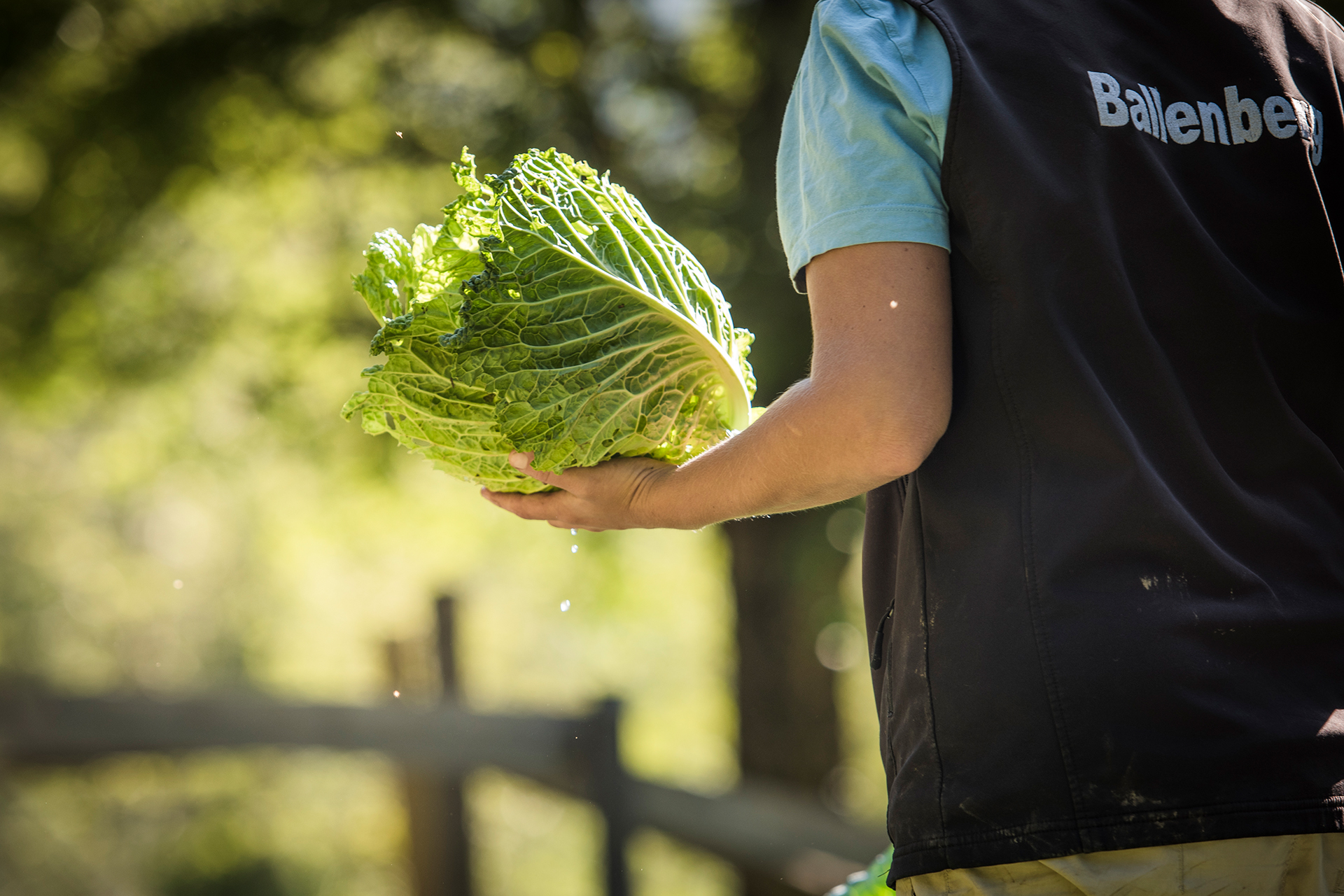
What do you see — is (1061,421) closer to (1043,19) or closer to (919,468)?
(919,468)

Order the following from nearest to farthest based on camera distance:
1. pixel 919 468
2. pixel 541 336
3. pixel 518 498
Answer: pixel 919 468
pixel 541 336
pixel 518 498

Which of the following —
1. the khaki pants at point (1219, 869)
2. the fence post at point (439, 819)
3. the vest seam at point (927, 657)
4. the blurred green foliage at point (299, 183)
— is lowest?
the fence post at point (439, 819)

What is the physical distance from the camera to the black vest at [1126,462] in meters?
1.28

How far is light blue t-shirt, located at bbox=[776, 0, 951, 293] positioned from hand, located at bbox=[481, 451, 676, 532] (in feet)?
1.99

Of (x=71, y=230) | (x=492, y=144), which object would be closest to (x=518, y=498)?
(x=492, y=144)

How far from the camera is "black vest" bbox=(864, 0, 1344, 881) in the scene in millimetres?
1276

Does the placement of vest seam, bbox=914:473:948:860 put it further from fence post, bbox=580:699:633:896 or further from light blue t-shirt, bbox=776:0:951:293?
fence post, bbox=580:699:633:896

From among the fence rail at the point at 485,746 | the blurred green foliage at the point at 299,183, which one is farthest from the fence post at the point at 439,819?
the fence rail at the point at 485,746

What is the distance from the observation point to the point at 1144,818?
49.4 inches

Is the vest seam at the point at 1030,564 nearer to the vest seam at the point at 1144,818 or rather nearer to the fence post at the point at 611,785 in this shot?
the vest seam at the point at 1144,818

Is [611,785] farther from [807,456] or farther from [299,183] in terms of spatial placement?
[807,456]

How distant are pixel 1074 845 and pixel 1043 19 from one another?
117cm

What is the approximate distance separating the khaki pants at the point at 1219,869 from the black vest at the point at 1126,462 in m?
0.04

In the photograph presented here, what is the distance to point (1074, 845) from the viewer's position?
128cm
